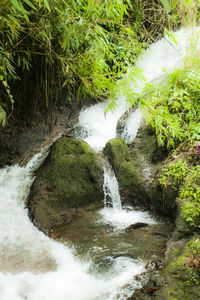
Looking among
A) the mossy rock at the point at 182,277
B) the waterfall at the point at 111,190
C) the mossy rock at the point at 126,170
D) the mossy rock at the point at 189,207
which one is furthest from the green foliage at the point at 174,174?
the mossy rock at the point at 182,277

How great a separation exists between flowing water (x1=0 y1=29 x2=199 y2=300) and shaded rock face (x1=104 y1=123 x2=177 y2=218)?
8.0 inches

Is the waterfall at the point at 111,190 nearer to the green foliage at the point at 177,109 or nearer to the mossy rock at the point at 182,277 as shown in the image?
the green foliage at the point at 177,109

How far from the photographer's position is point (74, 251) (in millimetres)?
2969

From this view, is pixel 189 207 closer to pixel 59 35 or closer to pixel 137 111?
pixel 59 35

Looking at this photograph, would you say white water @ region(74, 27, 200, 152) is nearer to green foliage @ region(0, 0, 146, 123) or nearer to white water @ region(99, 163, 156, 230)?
white water @ region(99, 163, 156, 230)

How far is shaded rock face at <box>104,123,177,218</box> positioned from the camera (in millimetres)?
3773

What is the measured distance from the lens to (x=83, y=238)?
3.26 metres

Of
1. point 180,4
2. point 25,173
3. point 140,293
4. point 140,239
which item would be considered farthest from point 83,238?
point 180,4

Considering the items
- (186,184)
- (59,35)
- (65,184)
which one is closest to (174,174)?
(186,184)

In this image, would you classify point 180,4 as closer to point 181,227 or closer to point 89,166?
point 89,166

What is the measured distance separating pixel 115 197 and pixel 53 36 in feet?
9.00

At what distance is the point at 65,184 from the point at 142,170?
140 cm

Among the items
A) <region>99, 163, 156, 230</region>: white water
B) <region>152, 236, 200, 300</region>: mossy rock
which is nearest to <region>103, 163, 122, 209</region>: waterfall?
<region>99, 163, 156, 230</region>: white water

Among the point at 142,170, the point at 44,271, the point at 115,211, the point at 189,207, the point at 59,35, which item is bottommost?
the point at 115,211
